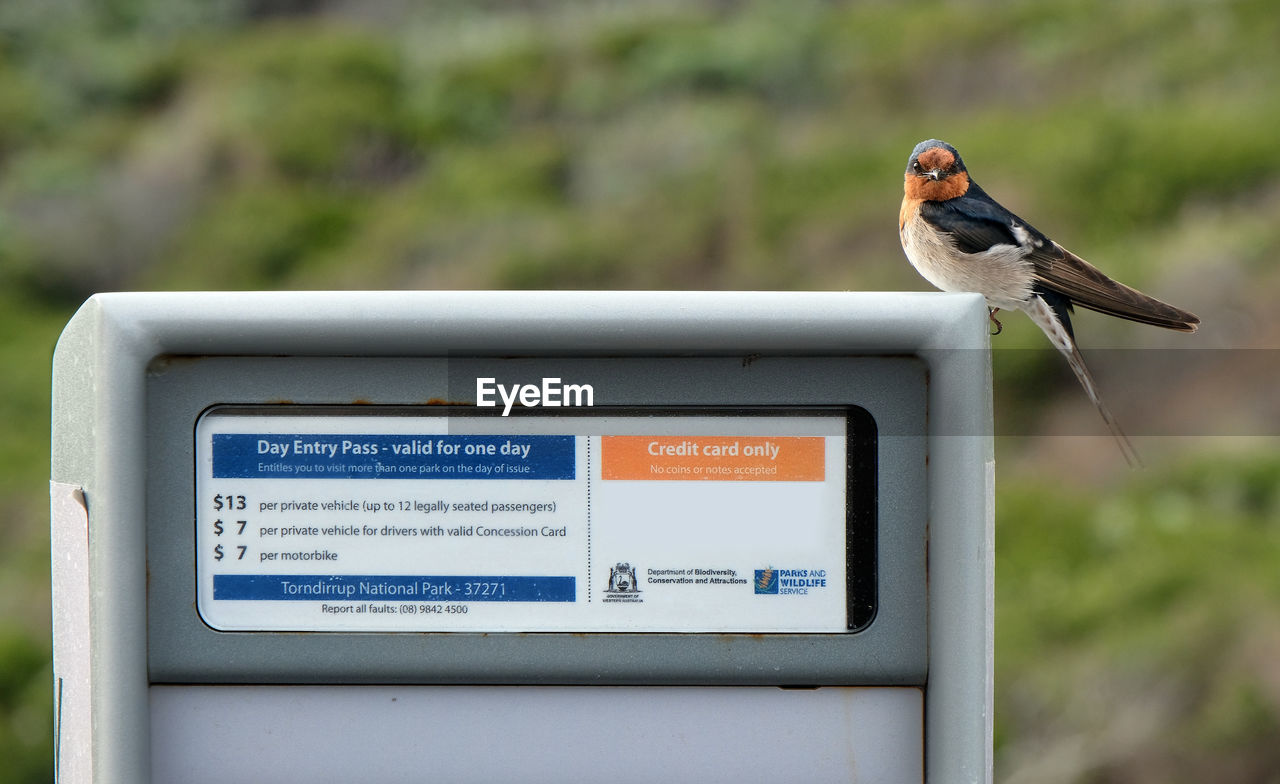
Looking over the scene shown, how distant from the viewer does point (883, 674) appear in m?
1.34

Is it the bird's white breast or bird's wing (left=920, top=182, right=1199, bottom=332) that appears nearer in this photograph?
bird's wing (left=920, top=182, right=1199, bottom=332)

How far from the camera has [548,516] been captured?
1.32 m

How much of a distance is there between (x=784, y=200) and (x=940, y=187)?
31.7 ft

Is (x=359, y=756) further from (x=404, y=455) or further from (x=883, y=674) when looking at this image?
(x=883, y=674)

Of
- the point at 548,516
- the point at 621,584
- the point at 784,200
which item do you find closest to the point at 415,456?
the point at 548,516

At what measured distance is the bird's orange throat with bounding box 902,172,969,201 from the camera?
5.27ft

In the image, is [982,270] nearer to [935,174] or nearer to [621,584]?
[935,174]

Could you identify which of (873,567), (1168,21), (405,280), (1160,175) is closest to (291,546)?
Answer: (873,567)

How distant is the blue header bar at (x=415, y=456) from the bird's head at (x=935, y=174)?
0.59 meters

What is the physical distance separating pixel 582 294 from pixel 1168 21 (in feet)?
39.6

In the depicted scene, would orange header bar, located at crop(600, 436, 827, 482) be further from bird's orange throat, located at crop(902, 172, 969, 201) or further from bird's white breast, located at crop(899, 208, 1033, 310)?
bird's orange throat, located at crop(902, 172, 969, 201)

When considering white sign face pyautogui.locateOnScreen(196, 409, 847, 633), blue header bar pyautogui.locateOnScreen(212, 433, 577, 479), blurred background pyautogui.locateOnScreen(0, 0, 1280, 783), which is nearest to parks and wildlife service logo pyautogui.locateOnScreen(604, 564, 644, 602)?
white sign face pyautogui.locateOnScreen(196, 409, 847, 633)

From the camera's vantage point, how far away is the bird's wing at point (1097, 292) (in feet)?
4.57

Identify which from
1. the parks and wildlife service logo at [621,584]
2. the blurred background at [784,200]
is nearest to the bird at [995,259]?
the parks and wildlife service logo at [621,584]
